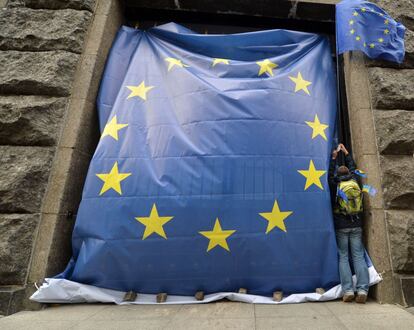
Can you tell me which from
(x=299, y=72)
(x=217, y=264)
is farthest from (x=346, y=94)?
(x=217, y=264)

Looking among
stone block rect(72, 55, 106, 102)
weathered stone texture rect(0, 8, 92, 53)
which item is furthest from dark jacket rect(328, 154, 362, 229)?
weathered stone texture rect(0, 8, 92, 53)

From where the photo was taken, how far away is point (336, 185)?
138 inches

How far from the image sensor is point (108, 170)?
134 inches

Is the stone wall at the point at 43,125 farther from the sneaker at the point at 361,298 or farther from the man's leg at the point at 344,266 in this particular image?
the sneaker at the point at 361,298

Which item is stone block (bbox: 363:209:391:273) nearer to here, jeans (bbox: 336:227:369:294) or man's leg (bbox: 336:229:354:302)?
jeans (bbox: 336:227:369:294)

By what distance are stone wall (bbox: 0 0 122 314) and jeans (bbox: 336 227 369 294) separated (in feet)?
10.8

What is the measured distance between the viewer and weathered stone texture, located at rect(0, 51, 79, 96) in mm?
3662

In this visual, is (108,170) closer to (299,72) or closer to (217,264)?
(217,264)

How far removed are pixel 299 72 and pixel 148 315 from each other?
3.59m

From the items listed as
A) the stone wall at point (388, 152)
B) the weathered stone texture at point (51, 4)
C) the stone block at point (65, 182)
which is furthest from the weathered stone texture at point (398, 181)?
the weathered stone texture at point (51, 4)

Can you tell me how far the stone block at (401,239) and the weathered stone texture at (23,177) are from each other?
417 cm

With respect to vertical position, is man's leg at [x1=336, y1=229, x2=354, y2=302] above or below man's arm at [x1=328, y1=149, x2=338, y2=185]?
below

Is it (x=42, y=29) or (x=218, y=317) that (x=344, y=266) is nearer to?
(x=218, y=317)

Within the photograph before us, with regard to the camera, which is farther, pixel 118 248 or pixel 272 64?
pixel 272 64
